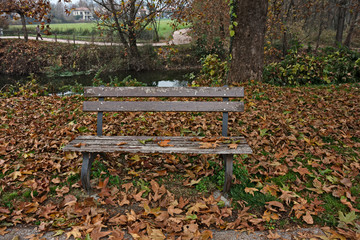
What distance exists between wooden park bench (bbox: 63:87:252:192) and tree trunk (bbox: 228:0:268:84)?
3472mm

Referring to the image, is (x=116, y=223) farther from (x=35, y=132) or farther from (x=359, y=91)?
(x=359, y=91)

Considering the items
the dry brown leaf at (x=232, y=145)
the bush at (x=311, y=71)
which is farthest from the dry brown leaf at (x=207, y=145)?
the bush at (x=311, y=71)

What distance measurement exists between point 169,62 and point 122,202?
16.1 meters

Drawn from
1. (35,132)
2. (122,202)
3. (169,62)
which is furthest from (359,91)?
(169,62)

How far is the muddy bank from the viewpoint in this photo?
17344 millimetres

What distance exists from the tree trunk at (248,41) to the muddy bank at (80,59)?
35.9ft

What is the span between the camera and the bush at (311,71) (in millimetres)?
7801

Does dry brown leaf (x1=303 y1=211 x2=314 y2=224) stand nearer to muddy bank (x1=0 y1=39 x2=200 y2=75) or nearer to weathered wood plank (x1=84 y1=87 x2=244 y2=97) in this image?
weathered wood plank (x1=84 y1=87 x2=244 y2=97)

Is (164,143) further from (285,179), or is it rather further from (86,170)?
(285,179)

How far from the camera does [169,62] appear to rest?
18219mm

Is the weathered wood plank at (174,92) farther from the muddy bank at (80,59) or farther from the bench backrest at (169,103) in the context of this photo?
the muddy bank at (80,59)

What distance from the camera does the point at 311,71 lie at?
7.92 meters

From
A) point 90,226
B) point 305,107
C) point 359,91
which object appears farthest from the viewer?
point 359,91

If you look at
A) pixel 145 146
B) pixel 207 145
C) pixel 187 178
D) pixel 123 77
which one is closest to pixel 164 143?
pixel 145 146
